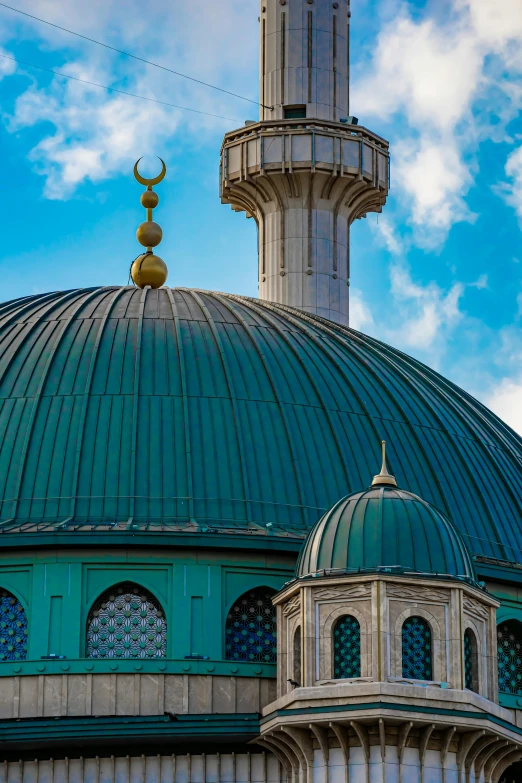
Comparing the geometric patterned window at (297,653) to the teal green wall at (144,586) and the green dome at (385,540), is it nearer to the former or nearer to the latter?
the green dome at (385,540)

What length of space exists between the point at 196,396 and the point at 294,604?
6.47 metres

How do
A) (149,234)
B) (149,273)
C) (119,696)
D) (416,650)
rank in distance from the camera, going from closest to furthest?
(416,650) → (119,696) → (149,273) → (149,234)

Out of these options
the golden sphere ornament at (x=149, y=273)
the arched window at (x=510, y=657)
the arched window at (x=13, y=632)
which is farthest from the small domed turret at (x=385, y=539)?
the golden sphere ornament at (x=149, y=273)

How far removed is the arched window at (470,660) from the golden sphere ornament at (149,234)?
16.4 metres

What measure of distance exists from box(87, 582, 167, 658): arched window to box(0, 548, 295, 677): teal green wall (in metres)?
0.19

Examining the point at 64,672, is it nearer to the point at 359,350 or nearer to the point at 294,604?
the point at 294,604

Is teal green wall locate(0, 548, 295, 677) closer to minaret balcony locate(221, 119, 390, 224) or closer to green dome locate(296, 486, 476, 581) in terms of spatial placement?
green dome locate(296, 486, 476, 581)

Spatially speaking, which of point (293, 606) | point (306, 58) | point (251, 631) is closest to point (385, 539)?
point (293, 606)

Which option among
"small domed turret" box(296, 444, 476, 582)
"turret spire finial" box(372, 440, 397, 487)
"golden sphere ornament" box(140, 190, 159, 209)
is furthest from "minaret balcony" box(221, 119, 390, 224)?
"small domed turret" box(296, 444, 476, 582)

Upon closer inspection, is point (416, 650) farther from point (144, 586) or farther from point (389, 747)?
point (144, 586)

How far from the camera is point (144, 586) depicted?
1812 inches

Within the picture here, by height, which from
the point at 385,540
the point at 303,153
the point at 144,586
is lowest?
the point at 385,540

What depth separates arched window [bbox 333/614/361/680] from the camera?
42.5 metres

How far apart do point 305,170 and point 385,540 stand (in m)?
25.9
